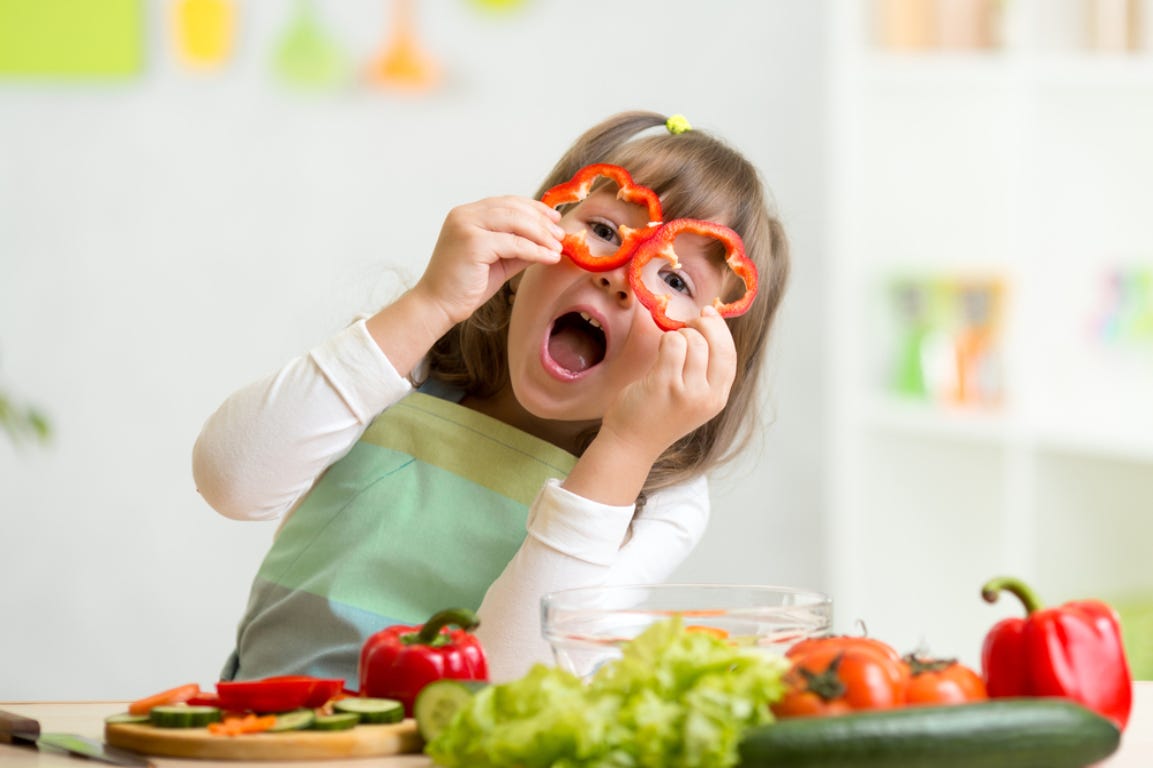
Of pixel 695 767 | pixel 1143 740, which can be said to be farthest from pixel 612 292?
pixel 695 767

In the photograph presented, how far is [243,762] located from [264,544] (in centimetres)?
244

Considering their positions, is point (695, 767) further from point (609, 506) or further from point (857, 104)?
point (857, 104)

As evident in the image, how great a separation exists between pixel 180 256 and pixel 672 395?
217 centimetres

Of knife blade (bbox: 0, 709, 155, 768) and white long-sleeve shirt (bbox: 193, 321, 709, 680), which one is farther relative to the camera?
white long-sleeve shirt (bbox: 193, 321, 709, 680)

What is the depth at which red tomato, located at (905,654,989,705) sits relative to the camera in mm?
863

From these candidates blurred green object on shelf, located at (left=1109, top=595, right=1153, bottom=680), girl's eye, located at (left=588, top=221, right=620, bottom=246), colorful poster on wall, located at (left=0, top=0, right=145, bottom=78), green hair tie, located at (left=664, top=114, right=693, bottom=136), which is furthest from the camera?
colorful poster on wall, located at (left=0, top=0, right=145, bottom=78)

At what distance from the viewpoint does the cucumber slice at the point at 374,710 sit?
0.95 metres

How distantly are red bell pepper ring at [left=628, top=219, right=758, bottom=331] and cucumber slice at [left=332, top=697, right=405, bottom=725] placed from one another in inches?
23.5

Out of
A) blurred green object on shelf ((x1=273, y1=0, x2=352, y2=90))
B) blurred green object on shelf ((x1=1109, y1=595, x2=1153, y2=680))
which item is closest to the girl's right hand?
blurred green object on shelf ((x1=1109, y1=595, x2=1153, y2=680))

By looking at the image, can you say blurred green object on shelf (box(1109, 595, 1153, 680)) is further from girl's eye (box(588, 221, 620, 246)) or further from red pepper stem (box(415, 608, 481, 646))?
red pepper stem (box(415, 608, 481, 646))

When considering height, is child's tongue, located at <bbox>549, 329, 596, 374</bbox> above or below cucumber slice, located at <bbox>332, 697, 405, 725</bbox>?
above

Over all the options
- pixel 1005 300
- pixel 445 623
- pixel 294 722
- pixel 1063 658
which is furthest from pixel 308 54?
pixel 1063 658

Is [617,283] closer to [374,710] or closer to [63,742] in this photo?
[374,710]

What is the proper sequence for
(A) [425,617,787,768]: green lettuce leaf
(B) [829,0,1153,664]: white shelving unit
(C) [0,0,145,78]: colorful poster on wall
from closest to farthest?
(A) [425,617,787,768]: green lettuce leaf < (C) [0,0,145,78]: colorful poster on wall < (B) [829,0,1153,664]: white shelving unit
